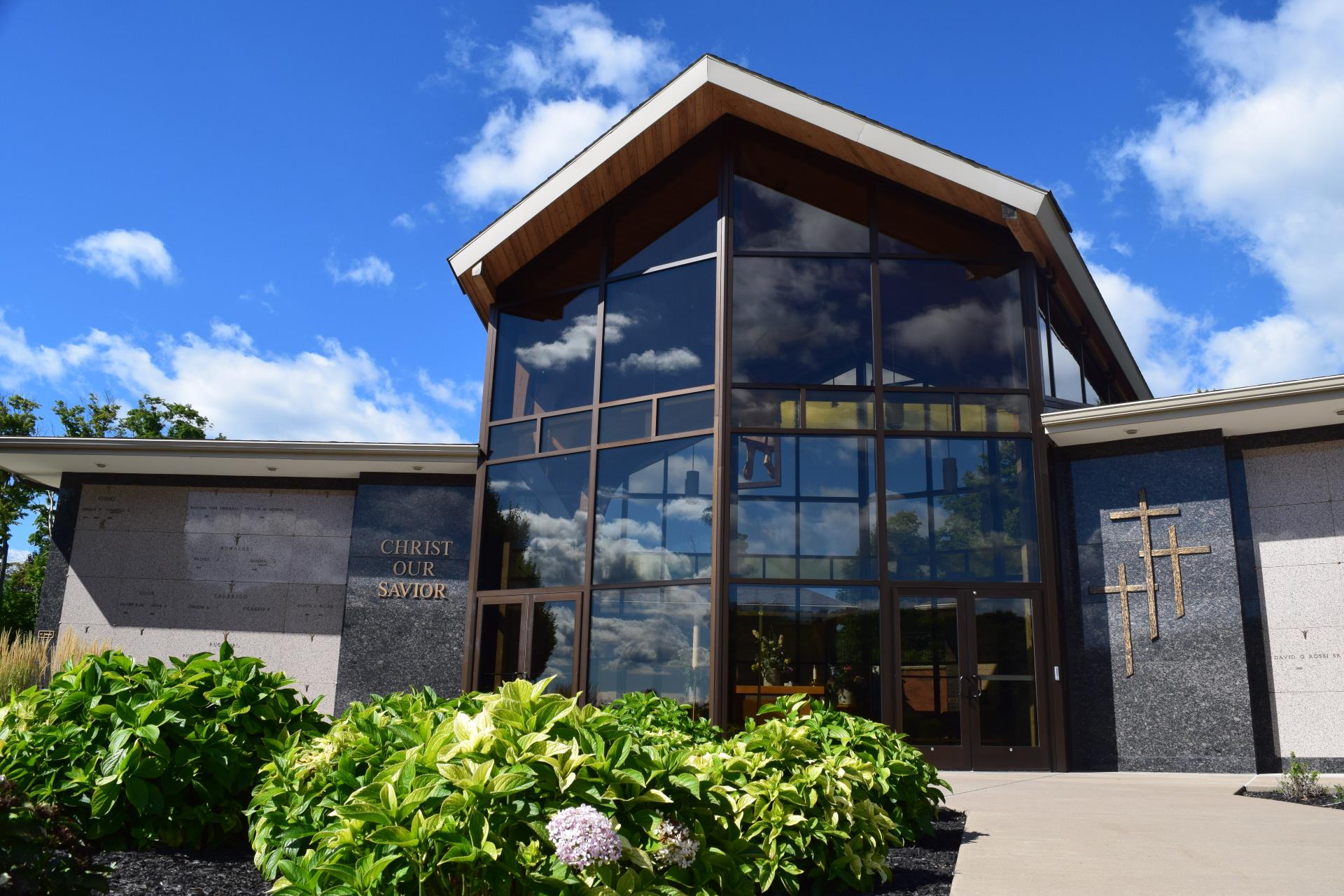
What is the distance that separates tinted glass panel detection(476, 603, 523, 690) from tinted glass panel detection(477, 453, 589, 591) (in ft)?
1.00

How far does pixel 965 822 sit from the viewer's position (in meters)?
6.30

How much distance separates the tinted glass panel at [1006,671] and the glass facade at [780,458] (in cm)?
3

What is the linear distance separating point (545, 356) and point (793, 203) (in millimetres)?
3646

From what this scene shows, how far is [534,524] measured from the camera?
492 inches

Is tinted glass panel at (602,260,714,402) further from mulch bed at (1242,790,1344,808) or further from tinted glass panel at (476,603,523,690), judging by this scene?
mulch bed at (1242,790,1344,808)

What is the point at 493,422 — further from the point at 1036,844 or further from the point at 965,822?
the point at 1036,844

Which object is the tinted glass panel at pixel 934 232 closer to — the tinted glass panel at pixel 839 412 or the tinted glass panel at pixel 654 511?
the tinted glass panel at pixel 839 412

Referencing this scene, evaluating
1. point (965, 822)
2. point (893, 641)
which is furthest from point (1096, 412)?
point (965, 822)

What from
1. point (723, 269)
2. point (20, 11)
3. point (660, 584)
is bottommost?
point (660, 584)

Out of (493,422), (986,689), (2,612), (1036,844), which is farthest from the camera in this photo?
(2,612)

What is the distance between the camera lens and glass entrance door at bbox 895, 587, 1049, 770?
10633 mm

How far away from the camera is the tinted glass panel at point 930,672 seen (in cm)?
1062

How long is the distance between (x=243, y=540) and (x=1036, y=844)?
40.5 feet

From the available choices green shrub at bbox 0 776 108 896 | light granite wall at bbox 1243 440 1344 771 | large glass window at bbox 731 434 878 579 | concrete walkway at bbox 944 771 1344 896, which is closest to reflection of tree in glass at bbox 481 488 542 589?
large glass window at bbox 731 434 878 579
